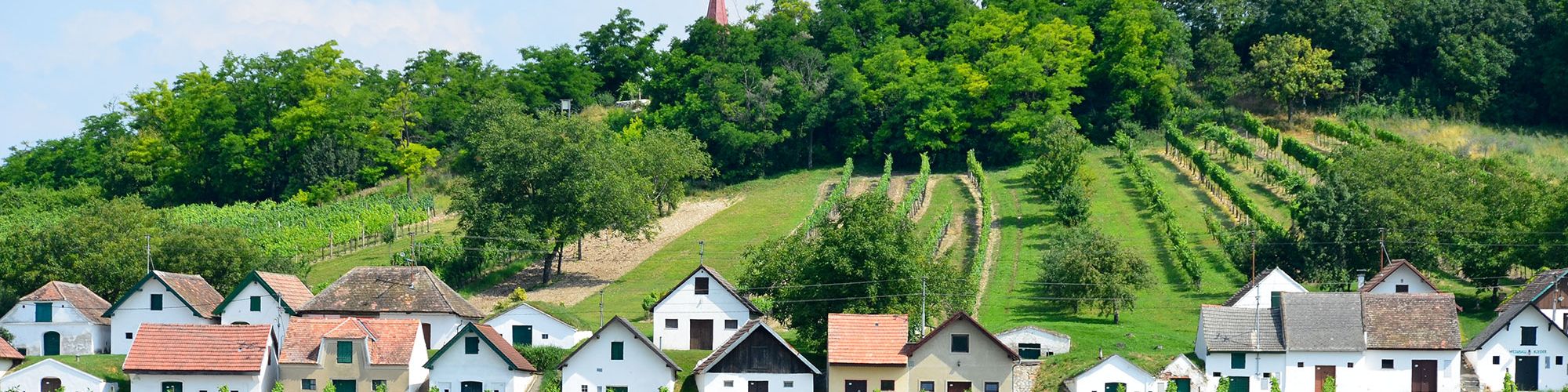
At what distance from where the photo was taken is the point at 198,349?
214ft

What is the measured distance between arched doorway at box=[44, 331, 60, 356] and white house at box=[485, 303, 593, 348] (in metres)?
16.0

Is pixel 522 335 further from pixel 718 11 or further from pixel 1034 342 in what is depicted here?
pixel 718 11

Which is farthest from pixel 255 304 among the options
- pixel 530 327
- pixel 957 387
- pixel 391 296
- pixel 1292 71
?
pixel 1292 71

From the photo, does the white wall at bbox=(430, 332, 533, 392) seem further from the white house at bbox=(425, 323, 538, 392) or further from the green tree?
the green tree

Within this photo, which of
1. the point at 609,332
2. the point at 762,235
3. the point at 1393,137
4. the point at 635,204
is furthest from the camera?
the point at 1393,137

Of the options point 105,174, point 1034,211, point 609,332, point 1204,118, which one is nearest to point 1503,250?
point 1034,211

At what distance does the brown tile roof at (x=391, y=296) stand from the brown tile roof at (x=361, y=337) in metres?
4.30

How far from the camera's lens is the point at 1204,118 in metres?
116

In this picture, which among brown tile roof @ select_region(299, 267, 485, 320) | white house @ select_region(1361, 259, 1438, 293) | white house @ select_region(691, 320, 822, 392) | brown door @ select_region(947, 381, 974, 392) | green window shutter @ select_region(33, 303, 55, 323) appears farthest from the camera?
green window shutter @ select_region(33, 303, 55, 323)

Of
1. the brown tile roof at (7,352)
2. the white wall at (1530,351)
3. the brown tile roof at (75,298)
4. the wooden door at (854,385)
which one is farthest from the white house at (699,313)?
the white wall at (1530,351)

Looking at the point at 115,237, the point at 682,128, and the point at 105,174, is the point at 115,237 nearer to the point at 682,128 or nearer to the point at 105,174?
the point at 682,128

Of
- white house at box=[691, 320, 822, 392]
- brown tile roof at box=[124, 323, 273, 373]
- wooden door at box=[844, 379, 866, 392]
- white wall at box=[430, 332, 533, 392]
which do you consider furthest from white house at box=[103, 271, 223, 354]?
wooden door at box=[844, 379, 866, 392]

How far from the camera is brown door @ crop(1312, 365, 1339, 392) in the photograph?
211ft

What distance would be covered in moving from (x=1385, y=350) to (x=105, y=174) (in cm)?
8291
